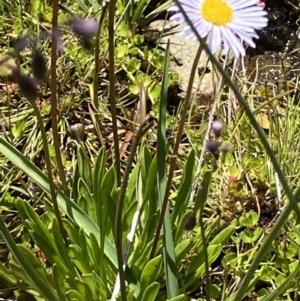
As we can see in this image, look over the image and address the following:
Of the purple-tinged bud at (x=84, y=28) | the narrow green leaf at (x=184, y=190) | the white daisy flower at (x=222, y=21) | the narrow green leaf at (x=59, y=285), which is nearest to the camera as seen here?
the purple-tinged bud at (x=84, y=28)

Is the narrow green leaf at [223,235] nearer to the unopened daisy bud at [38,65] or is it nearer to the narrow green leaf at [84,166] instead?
the narrow green leaf at [84,166]

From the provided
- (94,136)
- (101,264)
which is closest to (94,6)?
(94,136)

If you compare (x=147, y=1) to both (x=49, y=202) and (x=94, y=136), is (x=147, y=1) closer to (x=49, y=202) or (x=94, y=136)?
(x=94, y=136)

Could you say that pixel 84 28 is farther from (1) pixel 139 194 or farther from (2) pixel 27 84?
(1) pixel 139 194

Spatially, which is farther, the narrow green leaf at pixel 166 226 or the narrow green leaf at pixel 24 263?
the narrow green leaf at pixel 166 226

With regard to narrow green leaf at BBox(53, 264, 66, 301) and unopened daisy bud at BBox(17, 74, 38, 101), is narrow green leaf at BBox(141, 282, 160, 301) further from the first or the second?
unopened daisy bud at BBox(17, 74, 38, 101)

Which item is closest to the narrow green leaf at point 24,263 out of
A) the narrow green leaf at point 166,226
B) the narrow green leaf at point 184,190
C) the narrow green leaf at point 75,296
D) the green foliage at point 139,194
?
the green foliage at point 139,194
